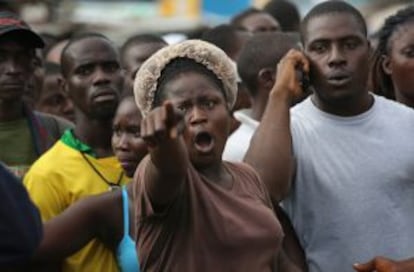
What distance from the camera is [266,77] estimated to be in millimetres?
6887

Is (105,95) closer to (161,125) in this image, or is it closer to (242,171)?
(242,171)

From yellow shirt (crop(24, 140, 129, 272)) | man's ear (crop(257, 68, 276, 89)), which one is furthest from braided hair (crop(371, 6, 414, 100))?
yellow shirt (crop(24, 140, 129, 272))

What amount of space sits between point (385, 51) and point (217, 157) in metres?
1.94

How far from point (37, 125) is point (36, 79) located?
1636 millimetres

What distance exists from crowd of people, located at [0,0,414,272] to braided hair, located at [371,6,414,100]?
0.01 meters

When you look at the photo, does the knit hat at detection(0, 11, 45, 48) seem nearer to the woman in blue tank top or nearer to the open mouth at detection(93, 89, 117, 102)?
the open mouth at detection(93, 89, 117, 102)

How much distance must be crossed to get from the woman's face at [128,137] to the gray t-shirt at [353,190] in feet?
2.39

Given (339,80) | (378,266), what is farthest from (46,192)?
(378,266)

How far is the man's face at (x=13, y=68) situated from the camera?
639 centimetres

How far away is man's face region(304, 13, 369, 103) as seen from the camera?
5.53 meters

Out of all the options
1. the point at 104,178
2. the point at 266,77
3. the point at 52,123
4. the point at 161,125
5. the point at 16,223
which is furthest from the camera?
the point at 266,77

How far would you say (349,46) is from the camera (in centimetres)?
564

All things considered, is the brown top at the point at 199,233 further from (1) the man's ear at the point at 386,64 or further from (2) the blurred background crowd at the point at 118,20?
(2) the blurred background crowd at the point at 118,20

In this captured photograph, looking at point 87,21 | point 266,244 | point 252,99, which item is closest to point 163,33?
point 87,21
